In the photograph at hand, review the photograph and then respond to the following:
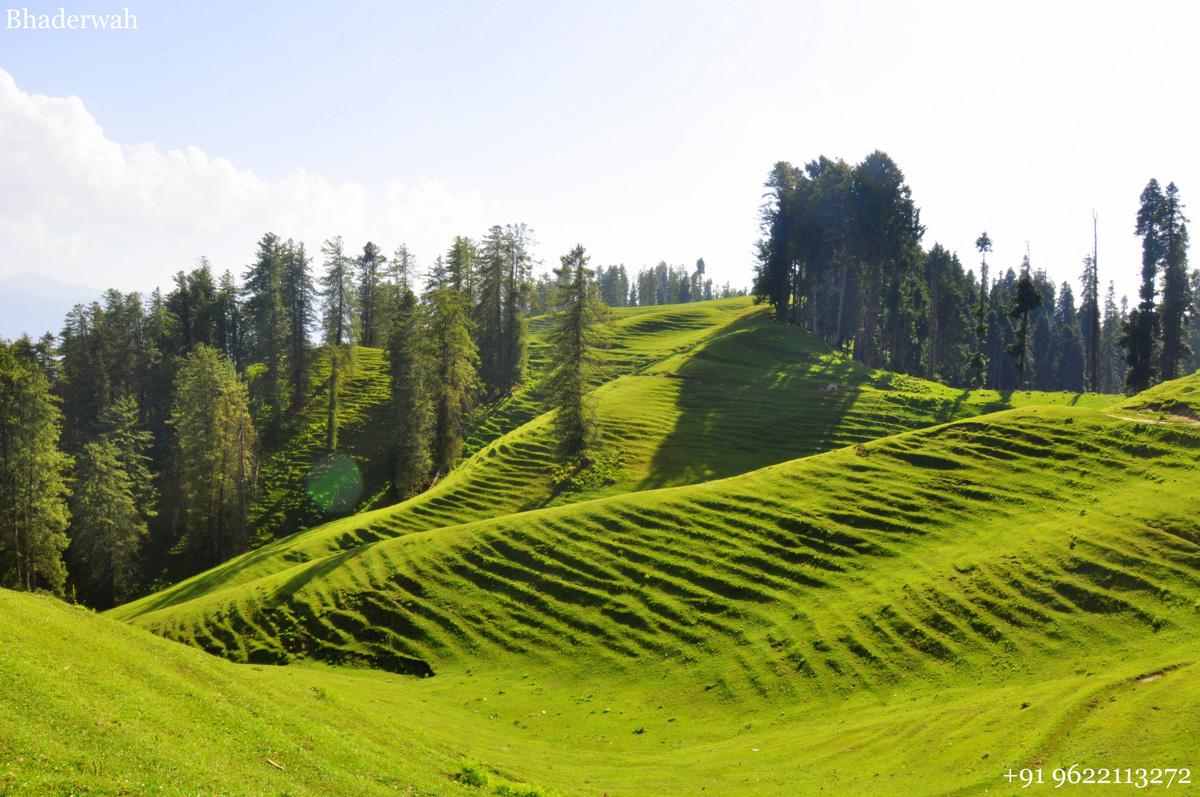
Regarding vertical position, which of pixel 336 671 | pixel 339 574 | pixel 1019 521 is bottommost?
pixel 336 671

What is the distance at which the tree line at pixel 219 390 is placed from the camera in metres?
60.3

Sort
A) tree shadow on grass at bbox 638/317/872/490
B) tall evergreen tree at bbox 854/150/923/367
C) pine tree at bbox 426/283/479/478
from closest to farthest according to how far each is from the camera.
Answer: tree shadow on grass at bbox 638/317/872/490, pine tree at bbox 426/283/479/478, tall evergreen tree at bbox 854/150/923/367

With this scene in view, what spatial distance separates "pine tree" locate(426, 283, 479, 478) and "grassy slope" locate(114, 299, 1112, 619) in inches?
133

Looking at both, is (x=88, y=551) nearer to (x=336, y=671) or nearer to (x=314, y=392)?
(x=314, y=392)

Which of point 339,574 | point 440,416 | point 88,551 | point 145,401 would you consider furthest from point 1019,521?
point 145,401

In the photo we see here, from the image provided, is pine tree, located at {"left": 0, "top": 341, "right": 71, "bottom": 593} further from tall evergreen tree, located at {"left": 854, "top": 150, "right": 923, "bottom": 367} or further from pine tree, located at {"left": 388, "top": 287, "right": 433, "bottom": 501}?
tall evergreen tree, located at {"left": 854, "top": 150, "right": 923, "bottom": 367}

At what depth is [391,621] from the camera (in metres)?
41.0

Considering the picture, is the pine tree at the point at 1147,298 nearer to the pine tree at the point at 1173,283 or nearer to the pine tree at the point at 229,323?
the pine tree at the point at 1173,283

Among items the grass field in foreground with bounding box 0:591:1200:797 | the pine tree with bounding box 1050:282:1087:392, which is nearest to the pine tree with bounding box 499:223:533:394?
the grass field in foreground with bounding box 0:591:1200:797

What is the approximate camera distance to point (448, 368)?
71.1 metres

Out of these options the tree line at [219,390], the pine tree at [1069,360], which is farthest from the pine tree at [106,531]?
the pine tree at [1069,360]

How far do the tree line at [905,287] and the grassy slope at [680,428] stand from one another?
12269 mm

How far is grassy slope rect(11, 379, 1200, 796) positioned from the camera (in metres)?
22.4

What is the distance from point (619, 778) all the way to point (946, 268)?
11884 centimetres
